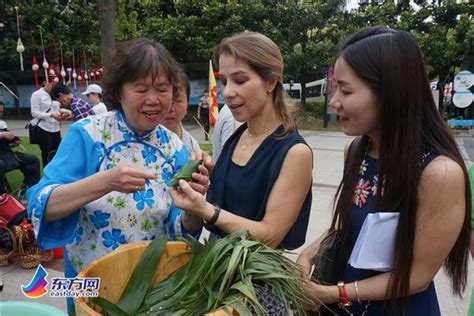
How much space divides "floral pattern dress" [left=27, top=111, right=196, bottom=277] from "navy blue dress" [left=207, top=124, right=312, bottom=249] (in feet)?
0.61

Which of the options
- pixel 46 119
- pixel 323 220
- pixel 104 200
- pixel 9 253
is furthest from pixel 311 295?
pixel 46 119

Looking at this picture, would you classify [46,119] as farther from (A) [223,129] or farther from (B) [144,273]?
(B) [144,273]

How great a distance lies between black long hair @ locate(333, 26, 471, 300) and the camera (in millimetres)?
1134

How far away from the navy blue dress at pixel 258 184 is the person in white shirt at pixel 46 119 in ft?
20.5

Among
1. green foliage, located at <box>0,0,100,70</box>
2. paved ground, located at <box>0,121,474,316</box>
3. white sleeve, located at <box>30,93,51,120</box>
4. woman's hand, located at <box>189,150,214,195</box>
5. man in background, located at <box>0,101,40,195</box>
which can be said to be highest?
green foliage, located at <box>0,0,100,70</box>

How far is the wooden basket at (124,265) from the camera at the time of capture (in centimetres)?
114

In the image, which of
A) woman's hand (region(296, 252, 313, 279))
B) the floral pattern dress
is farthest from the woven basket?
woman's hand (region(296, 252, 313, 279))

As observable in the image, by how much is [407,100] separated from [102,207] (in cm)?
99

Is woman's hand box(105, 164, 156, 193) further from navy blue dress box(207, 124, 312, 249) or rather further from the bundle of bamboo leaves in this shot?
navy blue dress box(207, 124, 312, 249)

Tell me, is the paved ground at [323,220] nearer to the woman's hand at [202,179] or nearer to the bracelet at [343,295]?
the bracelet at [343,295]

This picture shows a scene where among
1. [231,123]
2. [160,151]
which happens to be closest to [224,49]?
[160,151]

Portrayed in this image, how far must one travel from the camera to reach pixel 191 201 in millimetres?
1262

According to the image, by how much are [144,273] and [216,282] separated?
0.84ft

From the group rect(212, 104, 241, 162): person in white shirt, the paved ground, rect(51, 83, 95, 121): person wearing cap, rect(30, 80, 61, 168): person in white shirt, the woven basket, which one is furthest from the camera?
rect(30, 80, 61, 168): person in white shirt
